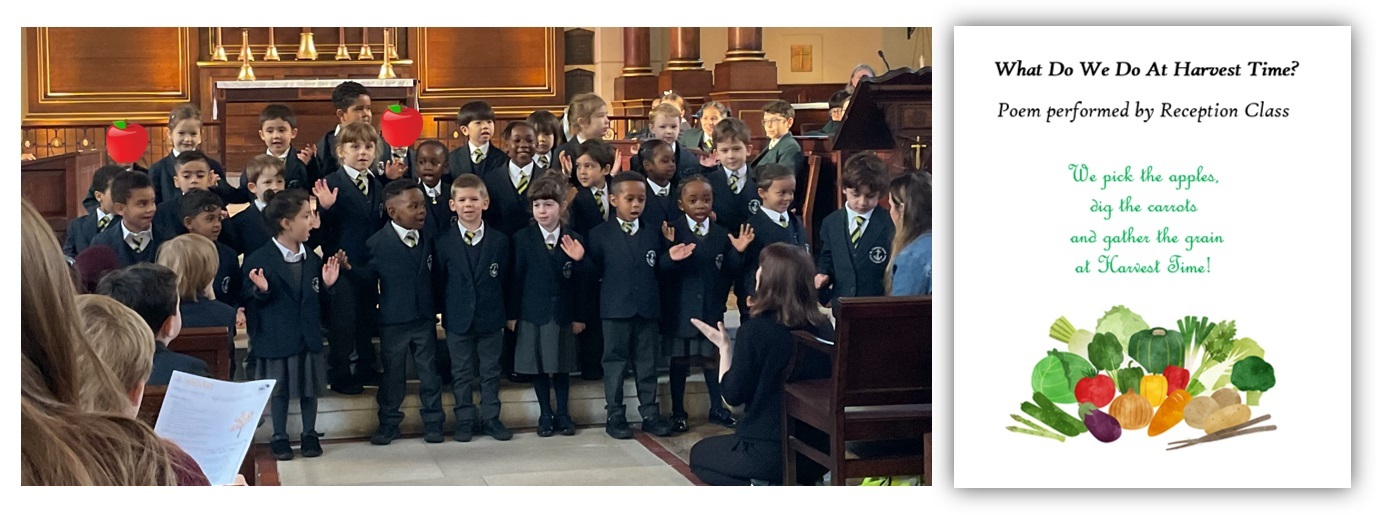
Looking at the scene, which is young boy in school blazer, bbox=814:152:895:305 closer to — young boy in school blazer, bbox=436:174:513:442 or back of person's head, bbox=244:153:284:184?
young boy in school blazer, bbox=436:174:513:442

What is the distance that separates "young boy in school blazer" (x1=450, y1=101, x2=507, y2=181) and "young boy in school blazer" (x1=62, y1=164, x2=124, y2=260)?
1376 millimetres

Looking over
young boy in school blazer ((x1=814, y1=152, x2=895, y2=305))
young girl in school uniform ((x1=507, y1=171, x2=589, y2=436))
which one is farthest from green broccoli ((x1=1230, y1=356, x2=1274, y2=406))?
young girl in school uniform ((x1=507, y1=171, x2=589, y2=436))

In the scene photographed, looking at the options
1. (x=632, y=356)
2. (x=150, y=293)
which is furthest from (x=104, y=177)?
(x=632, y=356)

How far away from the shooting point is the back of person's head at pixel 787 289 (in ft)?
15.4

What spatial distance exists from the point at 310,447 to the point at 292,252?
695mm

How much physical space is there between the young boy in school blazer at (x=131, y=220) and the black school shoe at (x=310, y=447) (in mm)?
830

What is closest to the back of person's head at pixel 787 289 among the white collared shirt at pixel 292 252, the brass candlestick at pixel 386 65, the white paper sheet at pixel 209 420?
the white collared shirt at pixel 292 252

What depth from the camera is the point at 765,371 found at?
463 cm

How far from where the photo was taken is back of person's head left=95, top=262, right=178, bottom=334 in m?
3.95

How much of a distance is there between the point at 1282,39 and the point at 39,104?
1179cm

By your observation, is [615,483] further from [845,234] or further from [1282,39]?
[1282,39]

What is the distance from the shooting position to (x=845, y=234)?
18.9ft

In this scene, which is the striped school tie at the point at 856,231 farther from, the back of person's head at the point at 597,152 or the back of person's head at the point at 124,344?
the back of person's head at the point at 124,344

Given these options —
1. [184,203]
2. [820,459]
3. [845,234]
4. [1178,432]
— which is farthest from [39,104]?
[1178,432]
